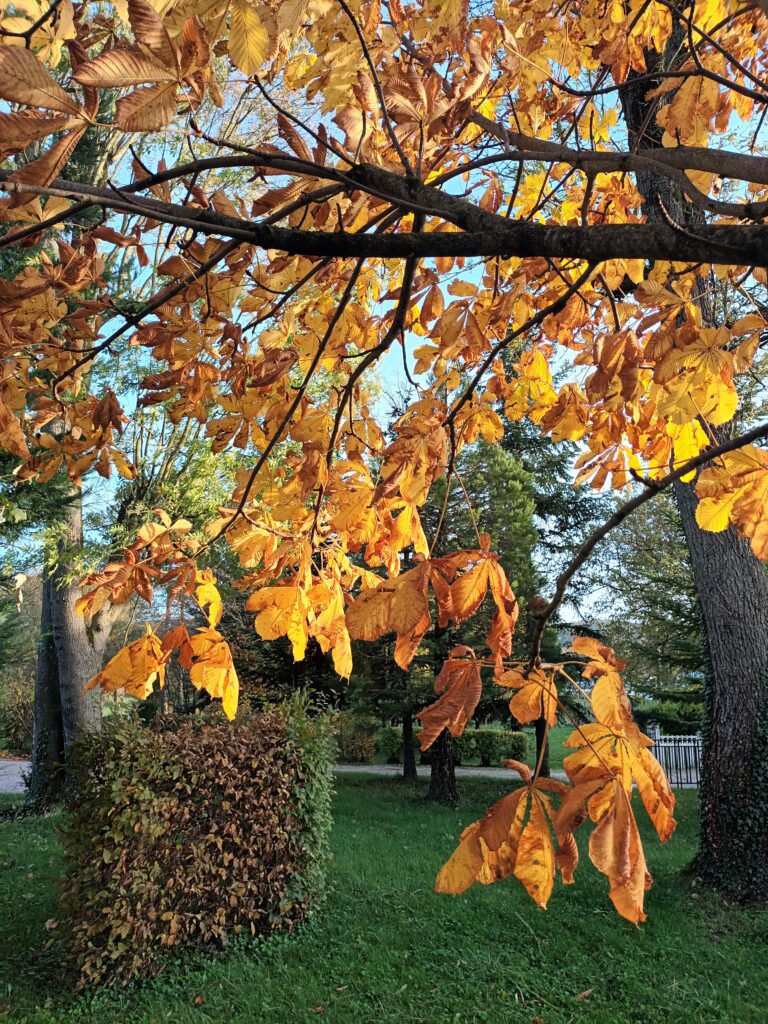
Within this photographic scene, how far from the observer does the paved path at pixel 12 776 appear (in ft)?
42.3

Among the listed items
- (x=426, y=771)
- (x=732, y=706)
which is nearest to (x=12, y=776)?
(x=426, y=771)

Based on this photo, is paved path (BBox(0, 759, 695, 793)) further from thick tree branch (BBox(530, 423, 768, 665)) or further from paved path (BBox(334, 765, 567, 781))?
thick tree branch (BBox(530, 423, 768, 665))

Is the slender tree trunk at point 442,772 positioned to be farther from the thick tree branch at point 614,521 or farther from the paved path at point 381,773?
the thick tree branch at point 614,521

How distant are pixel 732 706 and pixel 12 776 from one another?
14.8 metres

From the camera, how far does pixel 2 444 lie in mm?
1396

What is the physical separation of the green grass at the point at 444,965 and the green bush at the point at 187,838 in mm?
209

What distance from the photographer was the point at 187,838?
448 centimetres

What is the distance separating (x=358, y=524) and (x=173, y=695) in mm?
19611

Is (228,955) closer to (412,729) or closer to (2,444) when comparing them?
(2,444)

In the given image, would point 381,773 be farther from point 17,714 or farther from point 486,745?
point 17,714

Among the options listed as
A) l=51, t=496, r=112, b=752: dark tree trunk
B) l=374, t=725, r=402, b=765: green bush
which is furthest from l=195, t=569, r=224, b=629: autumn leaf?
l=374, t=725, r=402, b=765: green bush

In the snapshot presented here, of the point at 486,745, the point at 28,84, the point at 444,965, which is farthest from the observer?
the point at 486,745

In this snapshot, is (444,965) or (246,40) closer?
(246,40)

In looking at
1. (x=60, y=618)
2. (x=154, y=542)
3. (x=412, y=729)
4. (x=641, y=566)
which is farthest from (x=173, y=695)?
(x=154, y=542)
